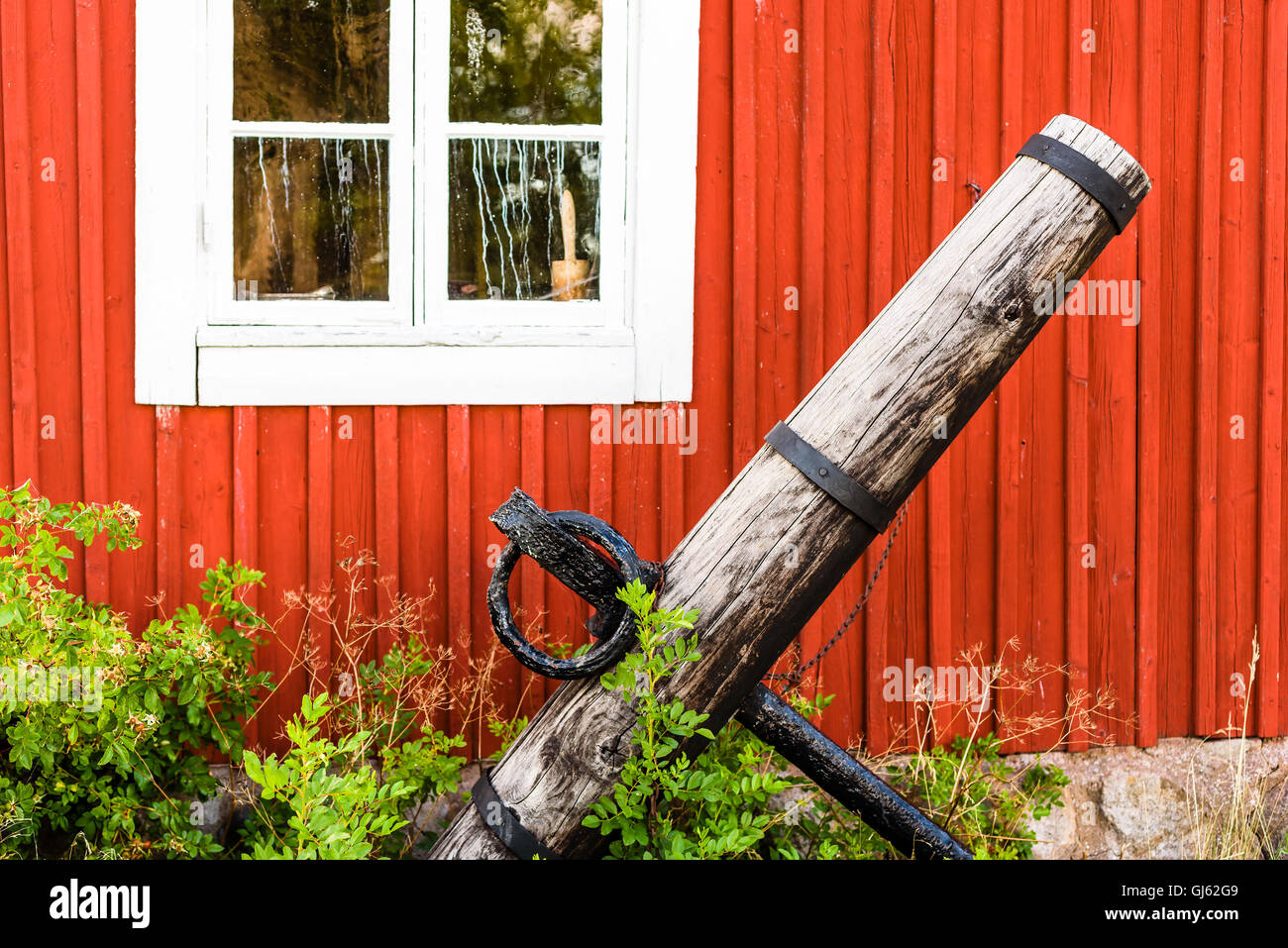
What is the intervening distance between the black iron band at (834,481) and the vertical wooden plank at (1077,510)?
1430mm

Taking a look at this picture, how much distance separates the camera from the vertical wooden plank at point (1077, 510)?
3.24m

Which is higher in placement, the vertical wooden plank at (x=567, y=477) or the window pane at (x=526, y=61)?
the window pane at (x=526, y=61)

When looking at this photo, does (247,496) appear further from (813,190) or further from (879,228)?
(879,228)

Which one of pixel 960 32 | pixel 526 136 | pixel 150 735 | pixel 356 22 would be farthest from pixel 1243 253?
pixel 150 735

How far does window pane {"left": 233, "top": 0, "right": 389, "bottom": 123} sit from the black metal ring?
161 centimetres

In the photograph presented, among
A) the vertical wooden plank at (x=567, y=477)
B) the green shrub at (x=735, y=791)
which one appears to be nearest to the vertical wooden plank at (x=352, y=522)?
the vertical wooden plank at (x=567, y=477)

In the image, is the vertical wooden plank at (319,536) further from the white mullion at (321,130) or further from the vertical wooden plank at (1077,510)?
the vertical wooden plank at (1077,510)

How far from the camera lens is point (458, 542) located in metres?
2.98

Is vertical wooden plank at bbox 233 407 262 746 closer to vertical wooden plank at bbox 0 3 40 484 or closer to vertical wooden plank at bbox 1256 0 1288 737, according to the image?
vertical wooden plank at bbox 0 3 40 484

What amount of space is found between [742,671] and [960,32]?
7.40 feet

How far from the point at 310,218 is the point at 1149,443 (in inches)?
112

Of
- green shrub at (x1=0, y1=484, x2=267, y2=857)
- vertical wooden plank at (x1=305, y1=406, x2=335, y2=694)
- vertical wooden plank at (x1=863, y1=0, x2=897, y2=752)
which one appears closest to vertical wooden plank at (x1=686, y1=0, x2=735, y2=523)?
vertical wooden plank at (x1=863, y1=0, x2=897, y2=752)

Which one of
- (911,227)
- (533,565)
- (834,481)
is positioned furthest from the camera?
(911,227)

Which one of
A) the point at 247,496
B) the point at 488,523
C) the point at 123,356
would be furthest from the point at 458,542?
the point at 123,356
